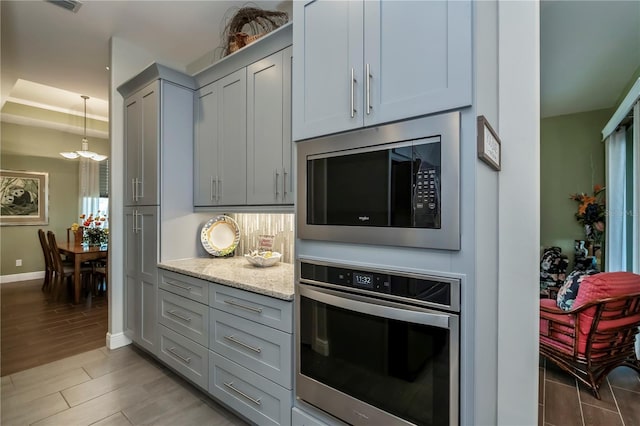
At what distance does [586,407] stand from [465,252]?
Result: 2.27 metres

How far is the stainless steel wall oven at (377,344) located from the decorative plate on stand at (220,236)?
1487mm

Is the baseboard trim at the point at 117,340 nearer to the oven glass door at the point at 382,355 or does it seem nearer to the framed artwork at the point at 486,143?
the oven glass door at the point at 382,355

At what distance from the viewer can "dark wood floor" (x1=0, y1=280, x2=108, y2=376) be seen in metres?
2.82

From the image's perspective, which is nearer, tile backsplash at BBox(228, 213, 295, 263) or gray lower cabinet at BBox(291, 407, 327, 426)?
gray lower cabinet at BBox(291, 407, 327, 426)

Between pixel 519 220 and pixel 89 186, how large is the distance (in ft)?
25.5

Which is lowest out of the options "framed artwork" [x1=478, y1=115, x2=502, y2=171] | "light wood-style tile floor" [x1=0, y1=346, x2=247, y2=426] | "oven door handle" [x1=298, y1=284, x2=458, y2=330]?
"light wood-style tile floor" [x1=0, y1=346, x2=247, y2=426]

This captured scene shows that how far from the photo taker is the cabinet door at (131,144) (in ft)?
9.17

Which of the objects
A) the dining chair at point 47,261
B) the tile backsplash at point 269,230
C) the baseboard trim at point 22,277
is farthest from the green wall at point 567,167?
the baseboard trim at point 22,277

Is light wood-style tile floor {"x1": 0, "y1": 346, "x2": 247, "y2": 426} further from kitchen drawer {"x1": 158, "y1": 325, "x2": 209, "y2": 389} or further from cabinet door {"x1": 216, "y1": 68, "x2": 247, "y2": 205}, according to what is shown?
cabinet door {"x1": 216, "y1": 68, "x2": 247, "y2": 205}

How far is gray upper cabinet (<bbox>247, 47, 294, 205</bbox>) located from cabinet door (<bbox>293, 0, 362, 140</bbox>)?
0.45 metres

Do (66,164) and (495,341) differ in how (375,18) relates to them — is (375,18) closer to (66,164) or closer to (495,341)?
(495,341)

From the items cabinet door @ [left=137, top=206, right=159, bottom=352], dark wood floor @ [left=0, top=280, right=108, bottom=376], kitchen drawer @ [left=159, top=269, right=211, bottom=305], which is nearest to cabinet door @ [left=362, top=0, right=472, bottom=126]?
kitchen drawer @ [left=159, top=269, right=211, bottom=305]

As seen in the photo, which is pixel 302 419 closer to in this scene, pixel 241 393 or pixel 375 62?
pixel 241 393

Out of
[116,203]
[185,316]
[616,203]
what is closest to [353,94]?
[185,316]
